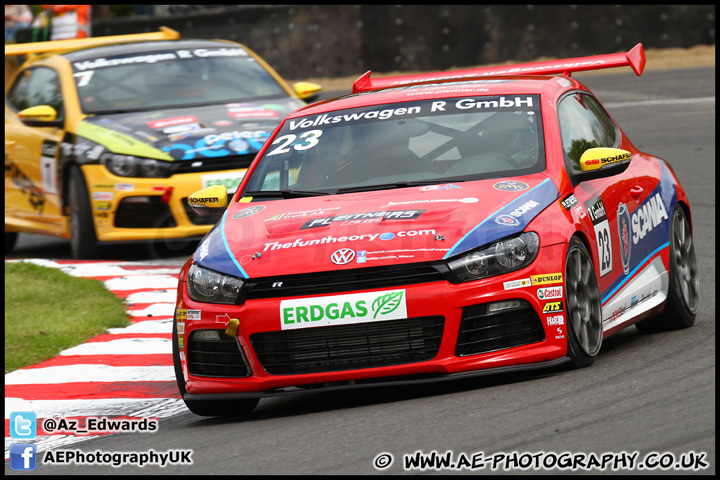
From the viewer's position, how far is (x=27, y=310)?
925cm

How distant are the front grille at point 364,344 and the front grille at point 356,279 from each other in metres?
0.16

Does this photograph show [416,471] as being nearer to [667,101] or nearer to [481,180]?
[481,180]

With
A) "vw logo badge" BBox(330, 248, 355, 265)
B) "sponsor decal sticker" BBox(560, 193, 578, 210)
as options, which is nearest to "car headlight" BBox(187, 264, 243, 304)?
"vw logo badge" BBox(330, 248, 355, 265)

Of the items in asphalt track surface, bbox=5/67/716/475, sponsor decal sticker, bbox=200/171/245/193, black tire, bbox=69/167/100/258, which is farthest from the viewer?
black tire, bbox=69/167/100/258

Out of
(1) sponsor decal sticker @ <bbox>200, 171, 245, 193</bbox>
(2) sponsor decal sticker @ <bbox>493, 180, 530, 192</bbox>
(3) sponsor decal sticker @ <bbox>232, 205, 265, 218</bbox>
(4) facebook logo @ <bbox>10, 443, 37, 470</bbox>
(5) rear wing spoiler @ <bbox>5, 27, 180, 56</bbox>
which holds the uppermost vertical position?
(2) sponsor decal sticker @ <bbox>493, 180, 530, 192</bbox>

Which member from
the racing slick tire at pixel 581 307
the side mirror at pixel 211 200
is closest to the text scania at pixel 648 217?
the racing slick tire at pixel 581 307

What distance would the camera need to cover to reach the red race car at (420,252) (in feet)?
18.3

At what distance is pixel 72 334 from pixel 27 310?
99 centimetres

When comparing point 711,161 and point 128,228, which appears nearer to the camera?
point 128,228

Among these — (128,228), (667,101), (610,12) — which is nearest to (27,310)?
(128,228)

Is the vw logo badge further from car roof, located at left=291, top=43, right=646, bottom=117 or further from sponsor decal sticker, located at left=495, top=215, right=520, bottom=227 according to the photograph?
car roof, located at left=291, top=43, right=646, bottom=117

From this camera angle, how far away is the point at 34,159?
12008mm

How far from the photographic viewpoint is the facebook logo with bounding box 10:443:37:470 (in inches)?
205

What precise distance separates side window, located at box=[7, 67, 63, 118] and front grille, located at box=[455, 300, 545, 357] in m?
7.12
